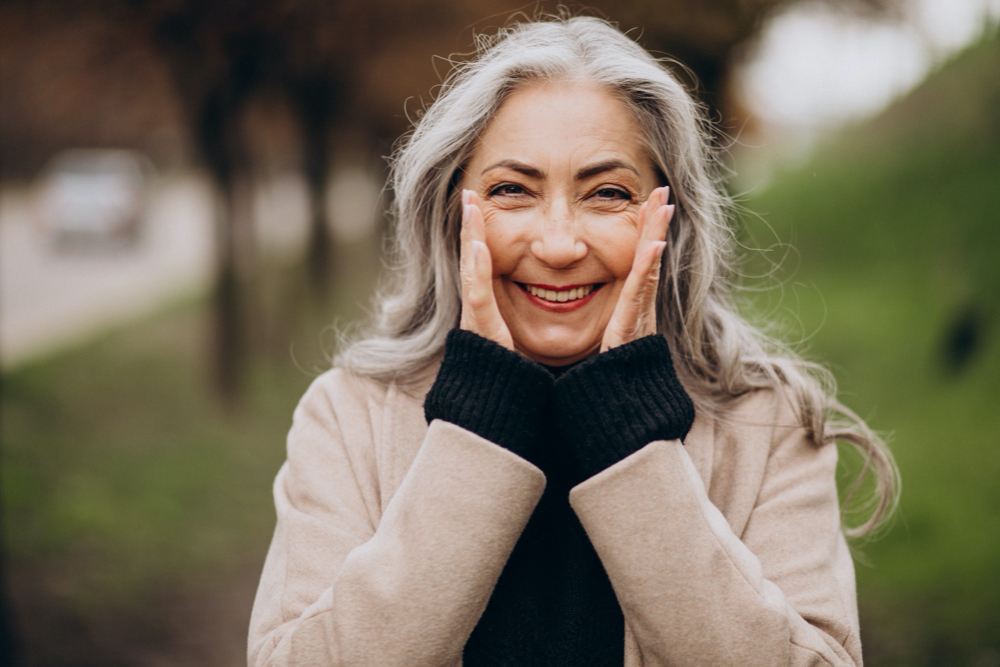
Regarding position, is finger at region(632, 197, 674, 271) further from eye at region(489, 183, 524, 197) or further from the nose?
eye at region(489, 183, 524, 197)

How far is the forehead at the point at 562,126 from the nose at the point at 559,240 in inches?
4.9

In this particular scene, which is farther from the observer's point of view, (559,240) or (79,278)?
(79,278)

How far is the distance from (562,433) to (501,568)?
0.31m

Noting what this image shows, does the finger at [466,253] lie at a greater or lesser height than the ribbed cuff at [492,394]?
greater

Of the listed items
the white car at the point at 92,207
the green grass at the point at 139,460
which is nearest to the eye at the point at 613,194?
the green grass at the point at 139,460

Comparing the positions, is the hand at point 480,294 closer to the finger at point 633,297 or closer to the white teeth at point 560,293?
the white teeth at point 560,293

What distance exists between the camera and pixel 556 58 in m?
2.07

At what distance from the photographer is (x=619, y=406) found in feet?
5.87

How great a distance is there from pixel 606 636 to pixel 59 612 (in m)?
3.86

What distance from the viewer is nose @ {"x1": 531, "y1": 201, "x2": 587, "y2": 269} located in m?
1.95

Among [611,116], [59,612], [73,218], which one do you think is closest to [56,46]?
[59,612]

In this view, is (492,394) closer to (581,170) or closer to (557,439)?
(557,439)

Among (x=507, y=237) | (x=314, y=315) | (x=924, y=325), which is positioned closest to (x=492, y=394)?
(x=507, y=237)

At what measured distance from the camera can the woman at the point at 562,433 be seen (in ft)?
5.58
